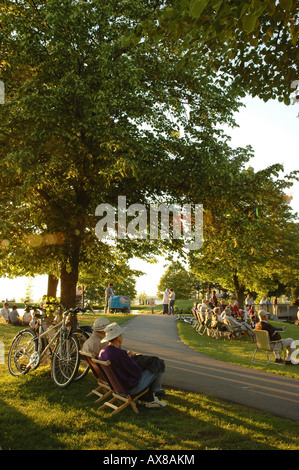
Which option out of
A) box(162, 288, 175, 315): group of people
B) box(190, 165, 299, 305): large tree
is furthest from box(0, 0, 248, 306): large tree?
box(162, 288, 175, 315): group of people

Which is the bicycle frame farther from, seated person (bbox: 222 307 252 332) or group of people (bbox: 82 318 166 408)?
seated person (bbox: 222 307 252 332)

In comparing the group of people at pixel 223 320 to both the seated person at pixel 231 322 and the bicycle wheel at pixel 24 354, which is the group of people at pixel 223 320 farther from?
the bicycle wheel at pixel 24 354

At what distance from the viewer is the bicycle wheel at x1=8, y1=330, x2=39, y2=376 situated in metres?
8.35

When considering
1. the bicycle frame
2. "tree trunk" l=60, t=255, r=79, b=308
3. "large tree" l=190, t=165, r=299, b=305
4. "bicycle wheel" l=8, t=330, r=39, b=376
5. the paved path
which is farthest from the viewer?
"tree trunk" l=60, t=255, r=79, b=308

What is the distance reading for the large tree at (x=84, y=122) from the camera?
8.82 meters

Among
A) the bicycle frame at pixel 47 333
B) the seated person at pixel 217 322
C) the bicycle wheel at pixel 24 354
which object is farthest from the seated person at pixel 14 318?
the bicycle frame at pixel 47 333

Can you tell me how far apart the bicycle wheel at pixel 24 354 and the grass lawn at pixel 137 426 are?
3.65 feet

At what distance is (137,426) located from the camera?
5438 mm

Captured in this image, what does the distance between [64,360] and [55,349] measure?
35cm

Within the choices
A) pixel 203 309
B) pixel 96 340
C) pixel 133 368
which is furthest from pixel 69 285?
pixel 203 309

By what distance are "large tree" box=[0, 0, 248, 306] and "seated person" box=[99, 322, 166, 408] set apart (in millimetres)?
3945

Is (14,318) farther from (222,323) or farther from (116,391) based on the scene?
(116,391)

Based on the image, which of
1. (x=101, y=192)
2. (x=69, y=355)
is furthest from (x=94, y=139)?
(x=69, y=355)

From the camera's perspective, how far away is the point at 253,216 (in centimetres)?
1095
